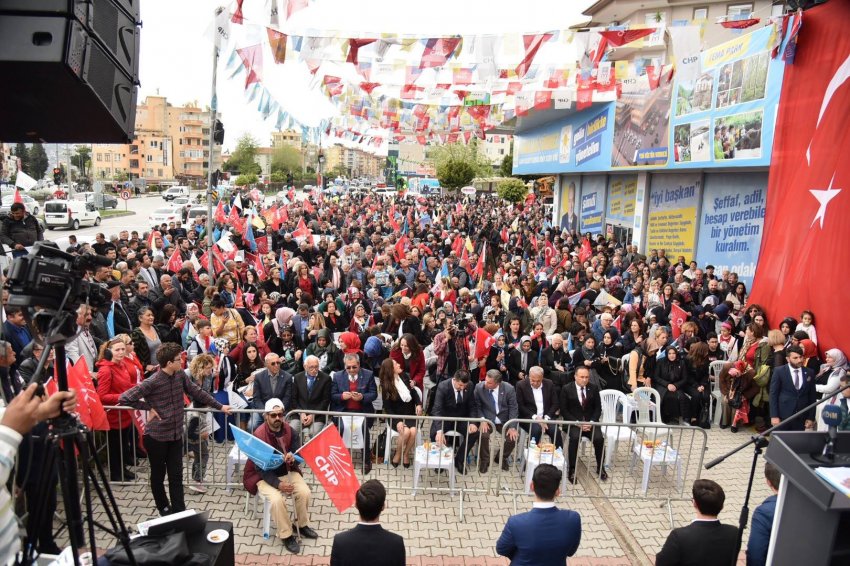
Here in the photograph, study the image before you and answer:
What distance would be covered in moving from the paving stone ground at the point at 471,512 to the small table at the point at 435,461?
0.58 ft

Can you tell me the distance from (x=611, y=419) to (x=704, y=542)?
427 centimetres

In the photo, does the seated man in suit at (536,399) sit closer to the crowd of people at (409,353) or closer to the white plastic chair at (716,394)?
the crowd of people at (409,353)

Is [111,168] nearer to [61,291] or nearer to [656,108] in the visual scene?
[656,108]

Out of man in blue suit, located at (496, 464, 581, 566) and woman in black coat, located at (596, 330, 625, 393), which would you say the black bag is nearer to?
man in blue suit, located at (496, 464, 581, 566)

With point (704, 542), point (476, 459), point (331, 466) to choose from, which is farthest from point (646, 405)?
point (331, 466)

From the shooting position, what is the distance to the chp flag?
5.47m

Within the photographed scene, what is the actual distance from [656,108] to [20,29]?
57.0ft

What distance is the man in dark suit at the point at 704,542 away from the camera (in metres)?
3.71

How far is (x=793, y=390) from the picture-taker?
25.9ft

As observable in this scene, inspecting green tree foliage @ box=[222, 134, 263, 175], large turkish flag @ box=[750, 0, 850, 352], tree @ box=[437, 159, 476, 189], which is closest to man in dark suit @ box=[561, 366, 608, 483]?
large turkish flag @ box=[750, 0, 850, 352]

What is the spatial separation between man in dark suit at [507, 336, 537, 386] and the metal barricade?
125cm

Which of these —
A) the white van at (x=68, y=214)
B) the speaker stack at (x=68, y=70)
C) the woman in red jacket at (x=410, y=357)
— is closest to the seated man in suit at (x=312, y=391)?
the woman in red jacket at (x=410, y=357)

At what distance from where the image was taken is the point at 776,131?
36.8 ft

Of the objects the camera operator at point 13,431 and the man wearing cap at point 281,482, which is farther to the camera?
the man wearing cap at point 281,482
